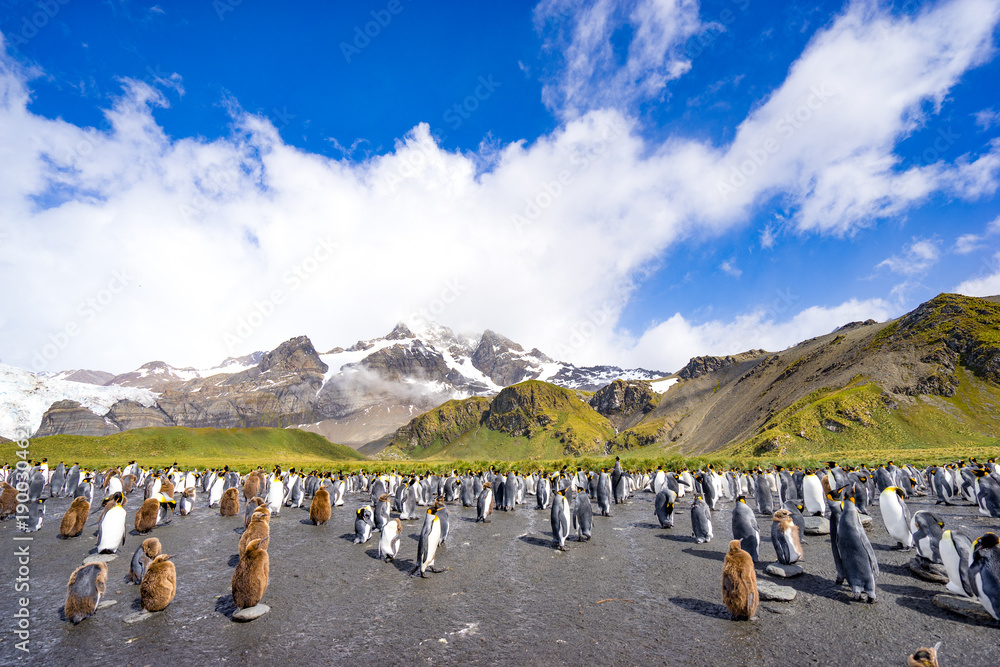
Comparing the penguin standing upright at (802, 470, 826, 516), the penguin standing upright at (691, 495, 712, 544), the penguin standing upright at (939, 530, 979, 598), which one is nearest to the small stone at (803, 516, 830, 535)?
the penguin standing upright at (802, 470, 826, 516)

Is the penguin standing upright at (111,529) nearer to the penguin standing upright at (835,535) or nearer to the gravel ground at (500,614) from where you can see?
the gravel ground at (500,614)

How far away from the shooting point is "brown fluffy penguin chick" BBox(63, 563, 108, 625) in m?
7.42

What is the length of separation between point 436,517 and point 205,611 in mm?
4642

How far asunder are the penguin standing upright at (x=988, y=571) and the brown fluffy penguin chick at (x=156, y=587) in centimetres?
1333

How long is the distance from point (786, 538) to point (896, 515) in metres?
3.60

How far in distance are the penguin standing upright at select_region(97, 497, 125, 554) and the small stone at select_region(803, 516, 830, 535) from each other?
19.4m

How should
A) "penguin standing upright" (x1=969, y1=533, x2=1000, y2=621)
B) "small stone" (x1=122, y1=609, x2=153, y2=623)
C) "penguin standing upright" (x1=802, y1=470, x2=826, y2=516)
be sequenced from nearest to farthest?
"penguin standing upright" (x1=969, y1=533, x2=1000, y2=621) < "small stone" (x1=122, y1=609, x2=153, y2=623) < "penguin standing upright" (x1=802, y1=470, x2=826, y2=516)

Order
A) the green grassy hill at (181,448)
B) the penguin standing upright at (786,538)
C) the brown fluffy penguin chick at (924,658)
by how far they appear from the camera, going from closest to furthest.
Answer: the brown fluffy penguin chick at (924,658) < the penguin standing upright at (786,538) < the green grassy hill at (181,448)

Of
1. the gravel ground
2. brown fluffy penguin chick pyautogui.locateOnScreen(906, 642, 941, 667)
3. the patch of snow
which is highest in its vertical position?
the patch of snow

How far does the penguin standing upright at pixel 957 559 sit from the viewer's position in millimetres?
7438

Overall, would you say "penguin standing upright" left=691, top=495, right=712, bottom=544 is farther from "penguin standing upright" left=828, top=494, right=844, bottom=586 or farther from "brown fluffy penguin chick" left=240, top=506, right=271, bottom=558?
"brown fluffy penguin chick" left=240, top=506, right=271, bottom=558

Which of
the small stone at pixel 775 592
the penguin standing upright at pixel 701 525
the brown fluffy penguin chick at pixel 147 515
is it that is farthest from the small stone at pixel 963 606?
the brown fluffy penguin chick at pixel 147 515

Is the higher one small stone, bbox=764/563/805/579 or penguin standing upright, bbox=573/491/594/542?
penguin standing upright, bbox=573/491/594/542

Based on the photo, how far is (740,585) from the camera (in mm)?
7094
